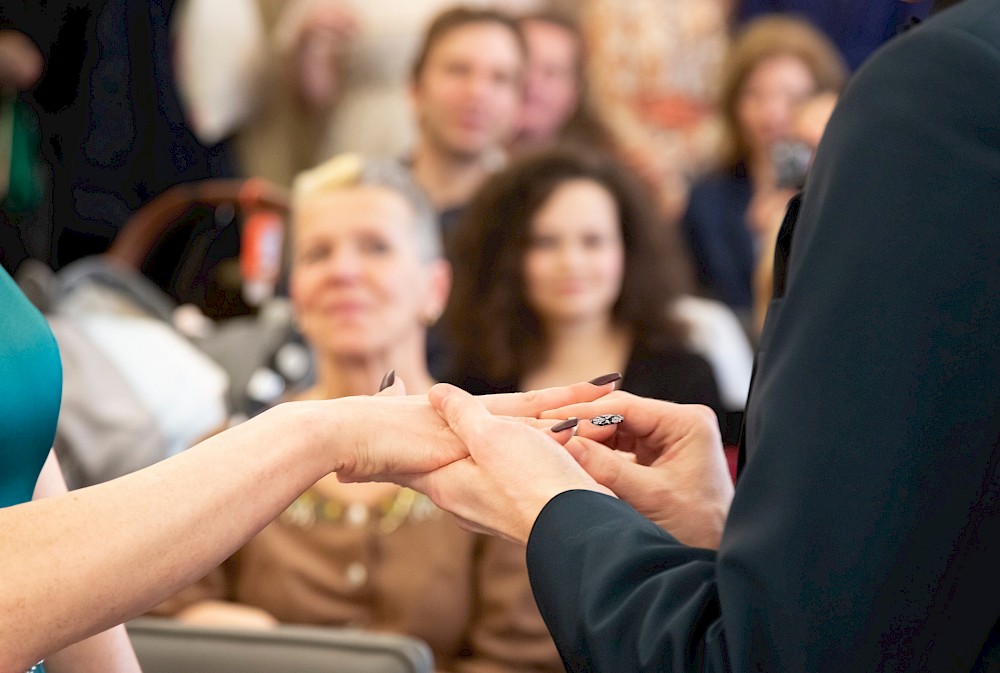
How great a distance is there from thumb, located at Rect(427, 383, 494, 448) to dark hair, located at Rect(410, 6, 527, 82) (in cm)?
191

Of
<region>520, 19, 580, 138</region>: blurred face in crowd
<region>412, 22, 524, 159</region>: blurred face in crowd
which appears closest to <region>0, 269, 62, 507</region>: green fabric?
<region>412, 22, 524, 159</region>: blurred face in crowd

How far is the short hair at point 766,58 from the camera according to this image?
289 centimetres

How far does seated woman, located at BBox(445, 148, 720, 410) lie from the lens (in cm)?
187

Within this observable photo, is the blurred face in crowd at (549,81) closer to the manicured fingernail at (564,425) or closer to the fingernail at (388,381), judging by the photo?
the fingernail at (388,381)

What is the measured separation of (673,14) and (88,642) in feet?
8.77

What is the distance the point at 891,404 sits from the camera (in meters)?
0.60

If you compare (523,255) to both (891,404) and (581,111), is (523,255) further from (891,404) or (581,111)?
(891,404)

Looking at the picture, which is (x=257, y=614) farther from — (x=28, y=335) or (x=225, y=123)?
(x=225, y=123)

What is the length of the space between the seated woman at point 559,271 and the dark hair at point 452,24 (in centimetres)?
70

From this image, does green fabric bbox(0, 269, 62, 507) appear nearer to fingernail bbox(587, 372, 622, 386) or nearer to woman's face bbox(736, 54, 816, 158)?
fingernail bbox(587, 372, 622, 386)

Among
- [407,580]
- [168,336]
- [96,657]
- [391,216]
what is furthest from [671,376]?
[168,336]

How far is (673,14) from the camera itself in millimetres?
3221

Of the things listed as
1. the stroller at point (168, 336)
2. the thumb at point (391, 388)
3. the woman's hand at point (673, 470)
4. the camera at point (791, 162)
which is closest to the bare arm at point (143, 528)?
the thumb at point (391, 388)

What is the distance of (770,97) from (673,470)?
84.0 inches
